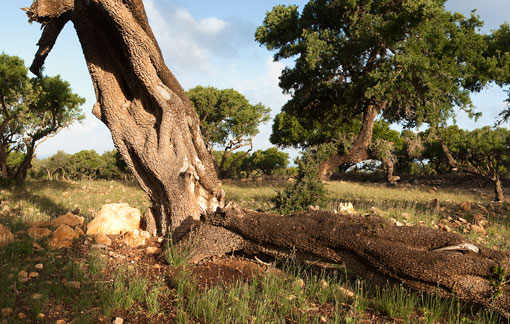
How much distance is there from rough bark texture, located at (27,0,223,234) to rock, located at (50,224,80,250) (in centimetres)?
141

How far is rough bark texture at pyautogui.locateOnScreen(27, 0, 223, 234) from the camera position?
5512 mm

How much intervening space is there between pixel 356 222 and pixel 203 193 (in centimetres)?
287

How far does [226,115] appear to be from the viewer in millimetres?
29766

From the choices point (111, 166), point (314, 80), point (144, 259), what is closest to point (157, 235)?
point (144, 259)

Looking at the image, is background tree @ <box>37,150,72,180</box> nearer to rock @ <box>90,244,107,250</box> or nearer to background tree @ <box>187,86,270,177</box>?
background tree @ <box>187,86,270,177</box>

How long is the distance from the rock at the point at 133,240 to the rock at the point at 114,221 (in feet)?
1.24

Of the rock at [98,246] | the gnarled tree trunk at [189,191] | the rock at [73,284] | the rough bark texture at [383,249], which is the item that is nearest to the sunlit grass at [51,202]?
the rock at [98,246]

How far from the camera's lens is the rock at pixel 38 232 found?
5891 mm

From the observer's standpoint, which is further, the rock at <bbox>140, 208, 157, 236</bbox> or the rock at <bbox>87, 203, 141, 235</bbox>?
the rock at <bbox>140, 208, 157, 236</bbox>

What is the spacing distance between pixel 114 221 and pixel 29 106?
46.3 ft

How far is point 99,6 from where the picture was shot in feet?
16.7

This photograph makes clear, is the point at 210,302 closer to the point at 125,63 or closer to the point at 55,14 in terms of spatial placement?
the point at 125,63

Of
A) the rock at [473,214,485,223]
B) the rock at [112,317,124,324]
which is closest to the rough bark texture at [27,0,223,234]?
the rock at [112,317,124,324]

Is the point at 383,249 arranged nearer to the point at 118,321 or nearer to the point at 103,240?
the point at 118,321
